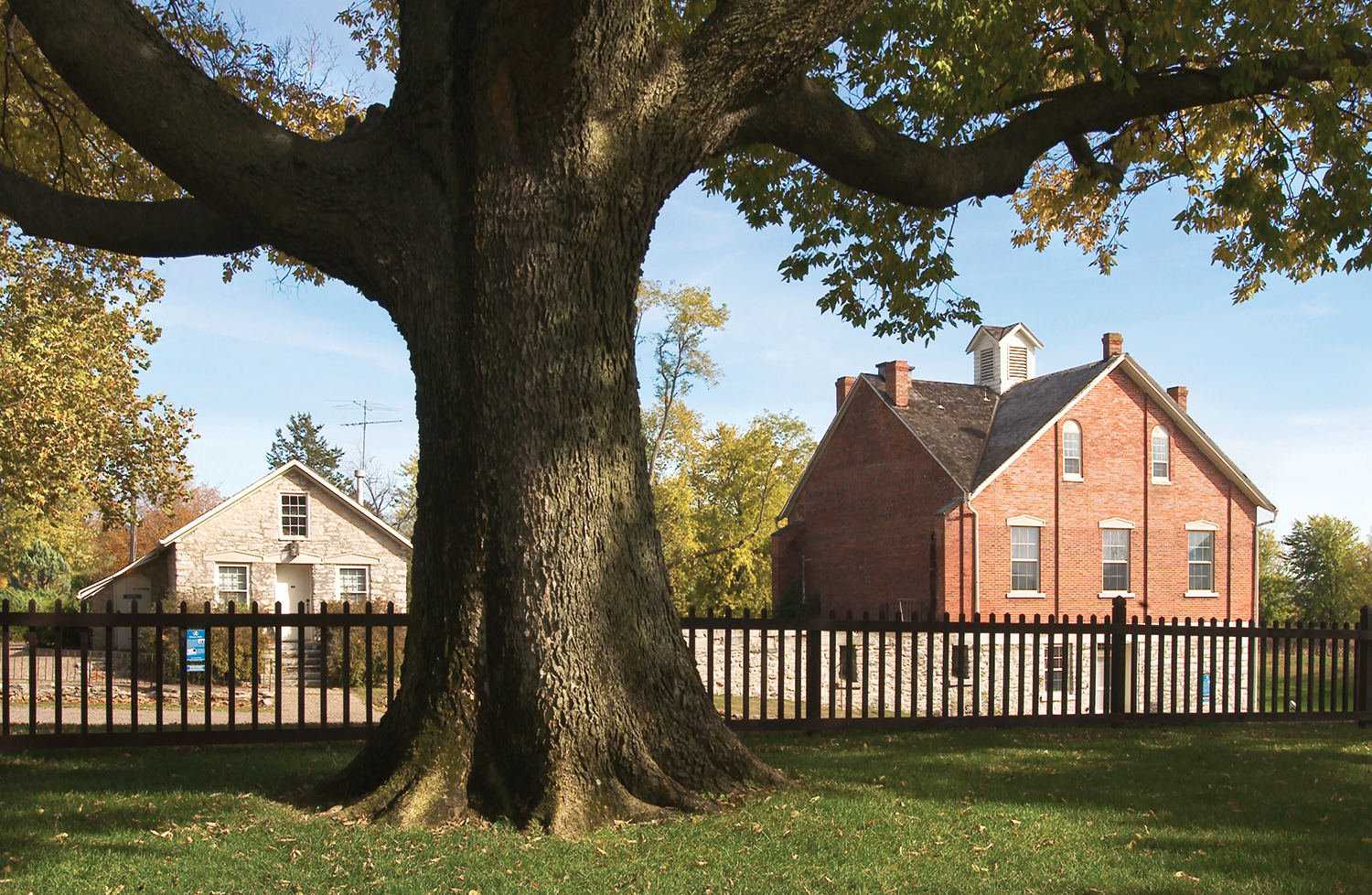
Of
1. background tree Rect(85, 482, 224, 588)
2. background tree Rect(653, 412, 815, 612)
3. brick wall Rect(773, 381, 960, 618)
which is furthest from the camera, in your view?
background tree Rect(85, 482, 224, 588)

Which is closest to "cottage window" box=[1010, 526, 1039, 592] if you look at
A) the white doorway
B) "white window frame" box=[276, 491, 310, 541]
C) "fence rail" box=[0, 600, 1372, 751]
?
"fence rail" box=[0, 600, 1372, 751]

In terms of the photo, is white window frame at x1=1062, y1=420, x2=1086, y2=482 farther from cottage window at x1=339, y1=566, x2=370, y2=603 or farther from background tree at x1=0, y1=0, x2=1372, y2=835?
background tree at x1=0, y1=0, x2=1372, y2=835

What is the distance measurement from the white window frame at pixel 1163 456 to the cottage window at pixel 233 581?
29.5 m

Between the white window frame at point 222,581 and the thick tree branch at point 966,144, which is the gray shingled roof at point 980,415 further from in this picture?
the thick tree branch at point 966,144

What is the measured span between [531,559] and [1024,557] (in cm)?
2907

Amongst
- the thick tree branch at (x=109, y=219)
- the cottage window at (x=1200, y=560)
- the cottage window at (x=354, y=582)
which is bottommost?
the cottage window at (x=354, y=582)

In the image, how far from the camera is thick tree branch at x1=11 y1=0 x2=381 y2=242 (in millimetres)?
6230

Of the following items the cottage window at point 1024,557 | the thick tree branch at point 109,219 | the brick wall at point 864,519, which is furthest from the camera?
the brick wall at point 864,519

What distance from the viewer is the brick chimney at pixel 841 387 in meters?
38.9

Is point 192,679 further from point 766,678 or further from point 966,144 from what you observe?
point 966,144

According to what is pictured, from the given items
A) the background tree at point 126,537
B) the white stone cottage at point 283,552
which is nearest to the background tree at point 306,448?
the background tree at point 126,537

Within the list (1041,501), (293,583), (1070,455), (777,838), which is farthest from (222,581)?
(777,838)

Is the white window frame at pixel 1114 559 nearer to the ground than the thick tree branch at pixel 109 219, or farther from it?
nearer to the ground

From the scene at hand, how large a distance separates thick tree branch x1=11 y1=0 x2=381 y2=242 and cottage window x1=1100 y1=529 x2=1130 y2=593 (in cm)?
3183
